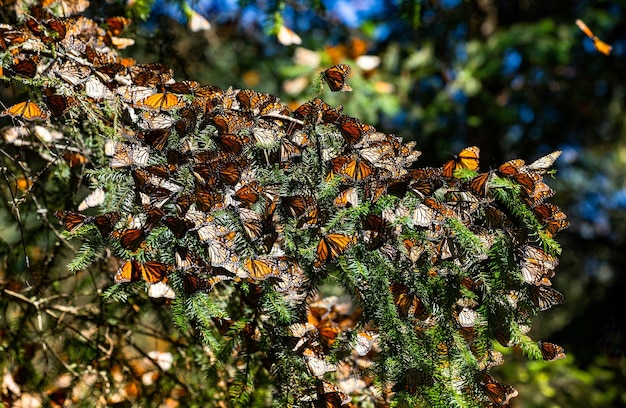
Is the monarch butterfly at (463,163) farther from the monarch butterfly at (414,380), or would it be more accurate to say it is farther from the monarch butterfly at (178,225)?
the monarch butterfly at (178,225)

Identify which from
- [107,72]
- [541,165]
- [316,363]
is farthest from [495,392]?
[107,72]

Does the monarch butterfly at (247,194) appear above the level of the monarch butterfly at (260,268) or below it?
above

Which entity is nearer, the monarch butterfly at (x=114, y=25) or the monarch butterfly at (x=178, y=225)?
the monarch butterfly at (x=178, y=225)

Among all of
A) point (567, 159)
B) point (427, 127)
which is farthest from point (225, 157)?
point (567, 159)

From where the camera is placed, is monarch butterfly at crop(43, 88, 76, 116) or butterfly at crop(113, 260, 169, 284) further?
monarch butterfly at crop(43, 88, 76, 116)

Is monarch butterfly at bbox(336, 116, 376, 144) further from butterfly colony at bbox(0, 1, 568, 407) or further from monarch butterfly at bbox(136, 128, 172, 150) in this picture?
monarch butterfly at bbox(136, 128, 172, 150)

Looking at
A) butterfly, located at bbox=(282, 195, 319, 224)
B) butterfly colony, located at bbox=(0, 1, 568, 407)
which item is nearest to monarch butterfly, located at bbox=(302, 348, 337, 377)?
butterfly colony, located at bbox=(0, 1, 568, 407)

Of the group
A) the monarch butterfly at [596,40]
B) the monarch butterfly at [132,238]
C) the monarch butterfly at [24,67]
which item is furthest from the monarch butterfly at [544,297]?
the monarch butterfly at [596,40]

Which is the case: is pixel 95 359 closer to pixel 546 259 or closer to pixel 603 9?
pixel 546 259
